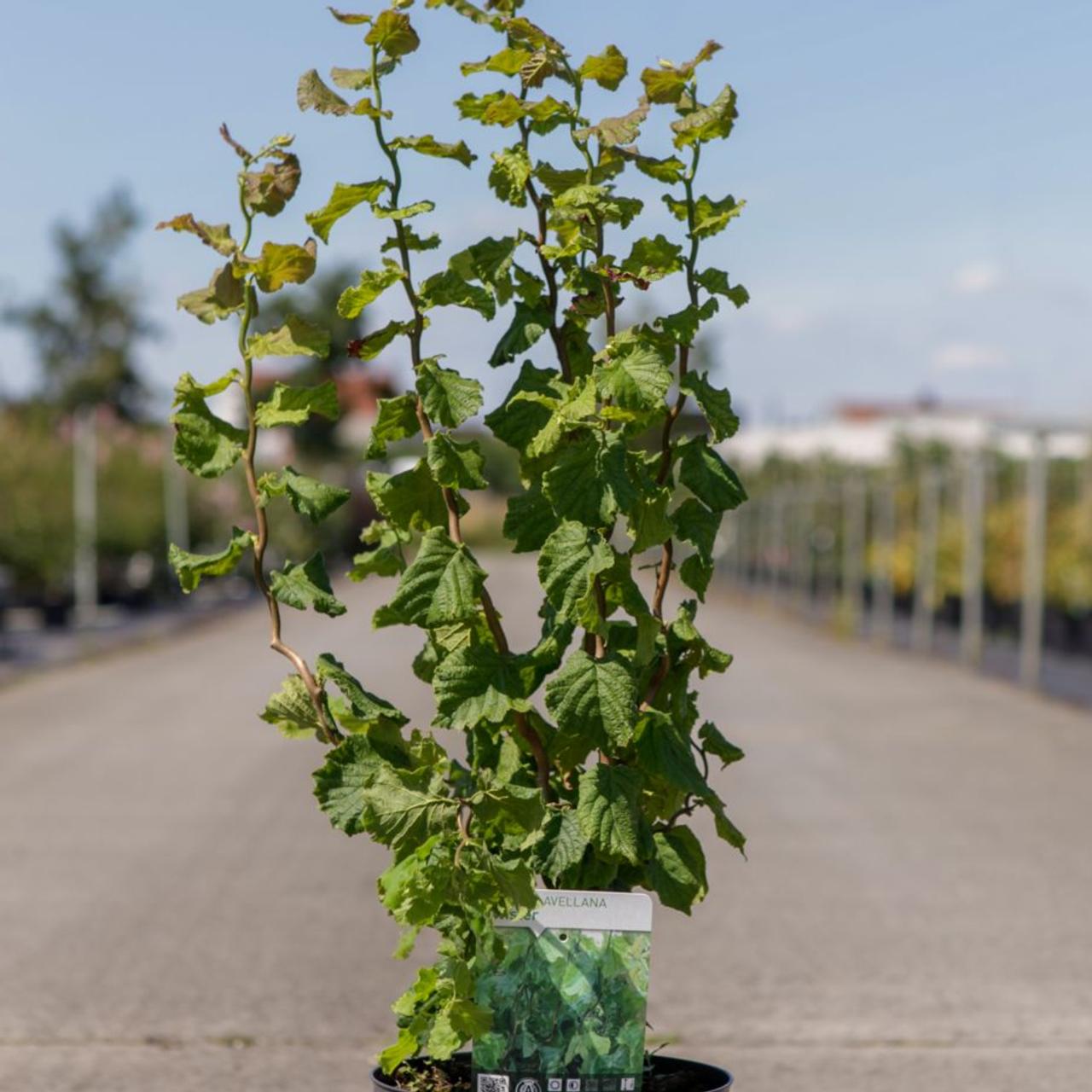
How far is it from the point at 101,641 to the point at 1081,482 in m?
14.9

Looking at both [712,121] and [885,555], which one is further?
[885,555]

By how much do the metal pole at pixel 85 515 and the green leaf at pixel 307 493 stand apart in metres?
33.1

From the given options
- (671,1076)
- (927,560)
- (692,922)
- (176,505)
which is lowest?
(176,505)

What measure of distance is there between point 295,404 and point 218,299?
0.83 feet

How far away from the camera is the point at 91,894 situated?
8.53 meters

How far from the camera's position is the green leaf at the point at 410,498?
3434 mm

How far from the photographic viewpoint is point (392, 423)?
3436 millimetres

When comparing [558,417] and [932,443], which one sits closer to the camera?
[558,417]

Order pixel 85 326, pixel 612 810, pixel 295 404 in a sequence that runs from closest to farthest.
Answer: pixel 612 810 < pixel 295 404 < pixel 85 326

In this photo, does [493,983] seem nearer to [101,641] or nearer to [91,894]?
[91,894]

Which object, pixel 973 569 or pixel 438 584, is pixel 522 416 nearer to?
pixel 438 584

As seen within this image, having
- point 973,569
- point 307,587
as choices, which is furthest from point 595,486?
point 973,569

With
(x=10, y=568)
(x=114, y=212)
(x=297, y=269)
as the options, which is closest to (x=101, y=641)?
(x=10, y=568)

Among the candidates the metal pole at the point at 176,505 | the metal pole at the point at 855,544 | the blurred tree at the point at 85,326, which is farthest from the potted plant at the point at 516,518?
the blurred tree at the point at 85,326
